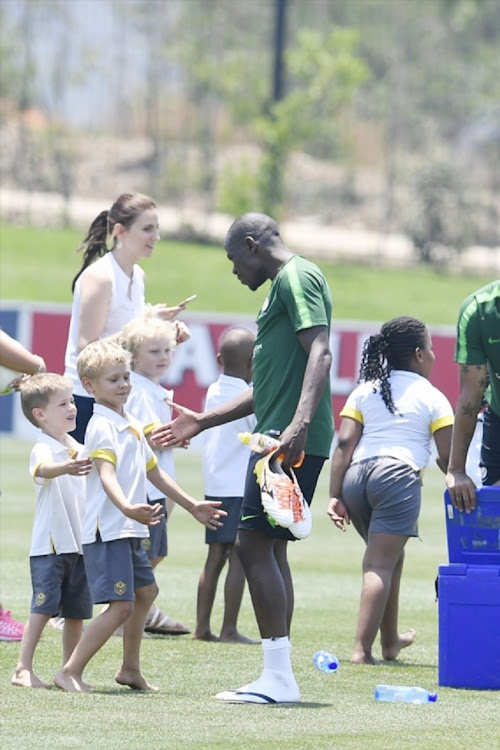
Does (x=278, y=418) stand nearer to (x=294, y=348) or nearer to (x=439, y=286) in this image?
(x=294, y=348)

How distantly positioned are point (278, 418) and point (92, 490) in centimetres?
85

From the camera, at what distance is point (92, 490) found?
624 centimetres

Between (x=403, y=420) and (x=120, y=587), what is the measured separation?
1925mm

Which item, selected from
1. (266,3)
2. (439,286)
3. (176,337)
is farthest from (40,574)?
(266,3)

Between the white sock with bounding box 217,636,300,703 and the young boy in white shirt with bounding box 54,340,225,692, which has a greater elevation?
the young boy in white shirt with bounding box 54,340,225,692

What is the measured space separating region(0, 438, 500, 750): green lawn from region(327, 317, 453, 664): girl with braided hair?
1.11 feet

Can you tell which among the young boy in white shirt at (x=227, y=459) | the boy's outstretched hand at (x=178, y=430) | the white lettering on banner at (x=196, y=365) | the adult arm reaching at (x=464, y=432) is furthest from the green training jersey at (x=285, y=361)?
the white lettering on banner at (x=196, y=365)

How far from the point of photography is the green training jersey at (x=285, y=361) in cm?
599

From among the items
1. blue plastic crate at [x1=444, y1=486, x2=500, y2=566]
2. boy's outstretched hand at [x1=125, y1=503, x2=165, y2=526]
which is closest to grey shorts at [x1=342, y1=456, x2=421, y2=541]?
blue plastic crate at [x1=444, y1=486, x2=500, y2=566]

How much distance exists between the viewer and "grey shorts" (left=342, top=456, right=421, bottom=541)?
7242 millimetres

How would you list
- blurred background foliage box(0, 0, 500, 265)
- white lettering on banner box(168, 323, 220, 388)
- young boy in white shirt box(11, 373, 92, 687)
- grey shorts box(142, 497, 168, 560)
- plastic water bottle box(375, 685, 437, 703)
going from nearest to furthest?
plastic water bottle box(375, 685, 437, 703), young boy in white shirt box(11, 373, 92, 687), grey shorts box(142, 497, 168, 560), white lettering on banner box(168, 323, 220, 388), blurred background foliage box(0, 0, 500, 265)

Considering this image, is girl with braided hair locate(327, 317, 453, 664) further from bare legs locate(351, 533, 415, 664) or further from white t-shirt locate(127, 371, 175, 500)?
white t-shirt locate(127, 371, 175, 500)

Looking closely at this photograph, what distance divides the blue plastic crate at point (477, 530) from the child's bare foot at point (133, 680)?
1.48m

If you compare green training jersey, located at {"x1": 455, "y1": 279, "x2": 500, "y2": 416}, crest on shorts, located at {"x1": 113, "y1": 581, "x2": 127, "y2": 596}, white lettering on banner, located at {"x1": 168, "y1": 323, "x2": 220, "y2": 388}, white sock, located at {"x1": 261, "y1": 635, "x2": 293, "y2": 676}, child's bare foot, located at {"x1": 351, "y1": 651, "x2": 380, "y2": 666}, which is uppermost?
green training jersey, located at {"x1": 455, "y1": 279, "x2": 500, "y2": 416}
